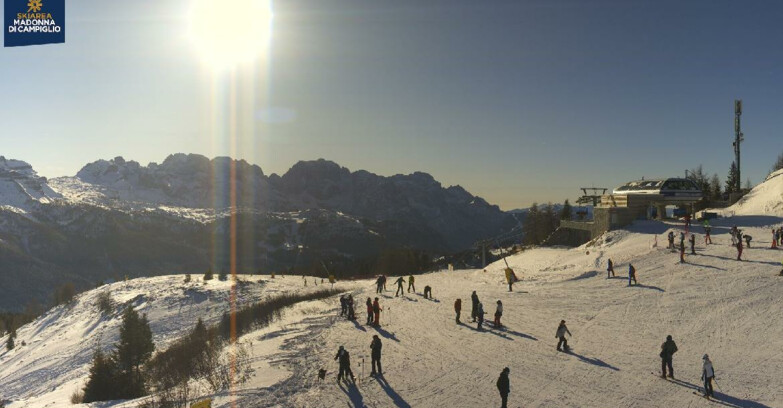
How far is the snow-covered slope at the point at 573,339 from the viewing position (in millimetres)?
15359

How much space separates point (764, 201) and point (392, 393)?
1685 inches

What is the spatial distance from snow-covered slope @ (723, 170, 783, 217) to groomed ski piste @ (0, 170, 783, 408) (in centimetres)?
31

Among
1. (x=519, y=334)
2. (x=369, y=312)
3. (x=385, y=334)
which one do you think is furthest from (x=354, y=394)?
(x=369, y=312)

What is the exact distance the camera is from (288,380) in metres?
17.6

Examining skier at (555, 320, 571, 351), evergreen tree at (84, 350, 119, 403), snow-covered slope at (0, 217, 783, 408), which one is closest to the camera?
snow-covered slope at (0, 217, 783, 408)

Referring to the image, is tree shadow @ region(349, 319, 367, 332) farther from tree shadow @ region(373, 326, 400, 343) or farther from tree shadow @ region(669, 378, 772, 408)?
tree shadow @ region(669, 378, 772, 408)

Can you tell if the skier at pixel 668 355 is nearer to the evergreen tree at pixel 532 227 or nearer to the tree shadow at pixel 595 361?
the tree shadow at pixel 595 361

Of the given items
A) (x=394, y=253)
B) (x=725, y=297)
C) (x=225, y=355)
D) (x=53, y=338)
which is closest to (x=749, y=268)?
(x=725, y=297)

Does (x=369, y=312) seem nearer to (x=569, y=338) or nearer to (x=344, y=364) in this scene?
(x=344, y=364)

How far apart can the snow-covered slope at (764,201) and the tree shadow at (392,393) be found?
37768 mm

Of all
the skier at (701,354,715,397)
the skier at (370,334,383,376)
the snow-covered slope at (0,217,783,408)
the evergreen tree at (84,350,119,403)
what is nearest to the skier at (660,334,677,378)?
the snow-covered slope at (0,217,783,408)

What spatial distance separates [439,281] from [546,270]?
969cm

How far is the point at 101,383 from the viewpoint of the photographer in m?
27.7

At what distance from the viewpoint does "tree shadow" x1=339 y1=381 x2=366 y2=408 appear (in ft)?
49.5
